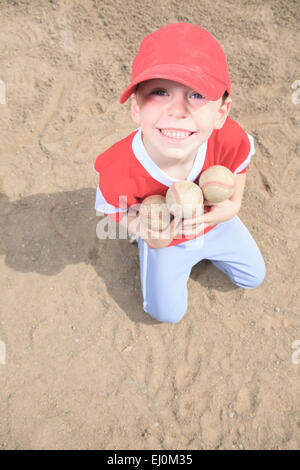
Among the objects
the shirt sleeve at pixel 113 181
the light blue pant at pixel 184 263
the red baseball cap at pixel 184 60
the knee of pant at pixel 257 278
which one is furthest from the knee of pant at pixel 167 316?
the red baseball cap at pixel 184 60

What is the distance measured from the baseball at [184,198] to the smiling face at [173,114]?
0.24 meters

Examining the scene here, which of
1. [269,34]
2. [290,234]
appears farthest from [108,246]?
[269,34]

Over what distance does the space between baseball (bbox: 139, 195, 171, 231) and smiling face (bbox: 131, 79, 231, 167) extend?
40 cm

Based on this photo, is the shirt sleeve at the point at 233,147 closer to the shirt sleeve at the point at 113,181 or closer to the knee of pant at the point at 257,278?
the shirt sleeve at the point at 113,181

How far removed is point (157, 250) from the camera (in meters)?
2.62

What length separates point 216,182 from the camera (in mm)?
2018

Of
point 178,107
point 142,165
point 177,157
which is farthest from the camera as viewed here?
point 142,165

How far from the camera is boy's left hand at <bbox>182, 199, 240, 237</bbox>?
2230 mm

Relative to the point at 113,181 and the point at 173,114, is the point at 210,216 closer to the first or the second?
the point at 113,181

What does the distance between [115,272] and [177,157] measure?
164 cm

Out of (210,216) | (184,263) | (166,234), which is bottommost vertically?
(184,263)

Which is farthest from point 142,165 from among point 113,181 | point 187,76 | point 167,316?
point 167,316

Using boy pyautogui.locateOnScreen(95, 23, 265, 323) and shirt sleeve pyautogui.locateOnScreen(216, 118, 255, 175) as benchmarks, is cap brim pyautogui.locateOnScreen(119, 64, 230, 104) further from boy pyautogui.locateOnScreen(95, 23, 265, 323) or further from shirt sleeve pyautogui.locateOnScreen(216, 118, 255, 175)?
shirt sleeve pyautogui.locateOnScreen(216, 118, 255, 175)

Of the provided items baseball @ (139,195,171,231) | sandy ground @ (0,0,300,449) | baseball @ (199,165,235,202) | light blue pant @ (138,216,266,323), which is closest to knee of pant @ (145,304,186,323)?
light blue pant @ (138,216,266,323)
